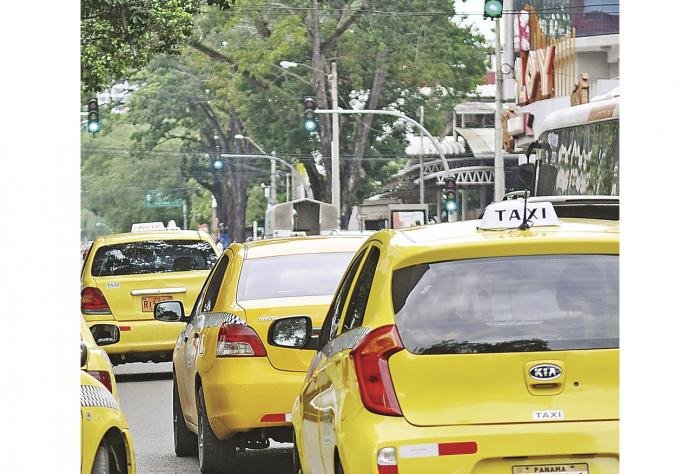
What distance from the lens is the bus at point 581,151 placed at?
17828 millimetres

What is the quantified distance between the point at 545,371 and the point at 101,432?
1979 millimetres

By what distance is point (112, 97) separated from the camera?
65438 millimetres

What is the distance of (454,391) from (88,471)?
65.2 inches

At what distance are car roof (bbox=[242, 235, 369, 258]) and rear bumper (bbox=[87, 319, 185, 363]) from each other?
672 cm

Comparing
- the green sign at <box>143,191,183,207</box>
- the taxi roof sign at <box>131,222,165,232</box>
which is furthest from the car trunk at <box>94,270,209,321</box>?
the green sign at <box>143,191,183,207</box>

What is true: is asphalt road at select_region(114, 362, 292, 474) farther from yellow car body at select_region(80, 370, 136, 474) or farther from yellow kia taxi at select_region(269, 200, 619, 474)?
yellow kia taxi at select_region(269, 200, 619, 474)

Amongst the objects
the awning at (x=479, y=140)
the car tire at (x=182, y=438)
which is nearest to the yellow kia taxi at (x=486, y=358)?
the car tire at (x=182, y=438)

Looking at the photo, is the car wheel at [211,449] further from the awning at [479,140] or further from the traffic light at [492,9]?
the awning at [479,140]

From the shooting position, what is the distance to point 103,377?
7.33 m

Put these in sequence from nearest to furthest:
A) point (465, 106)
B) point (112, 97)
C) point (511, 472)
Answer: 1. point (511, 472)
2. point (112, 97)
3. point (465, 106)

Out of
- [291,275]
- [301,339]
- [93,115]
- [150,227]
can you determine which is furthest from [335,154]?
[301,339]

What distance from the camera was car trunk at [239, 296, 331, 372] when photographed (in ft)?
31.3
